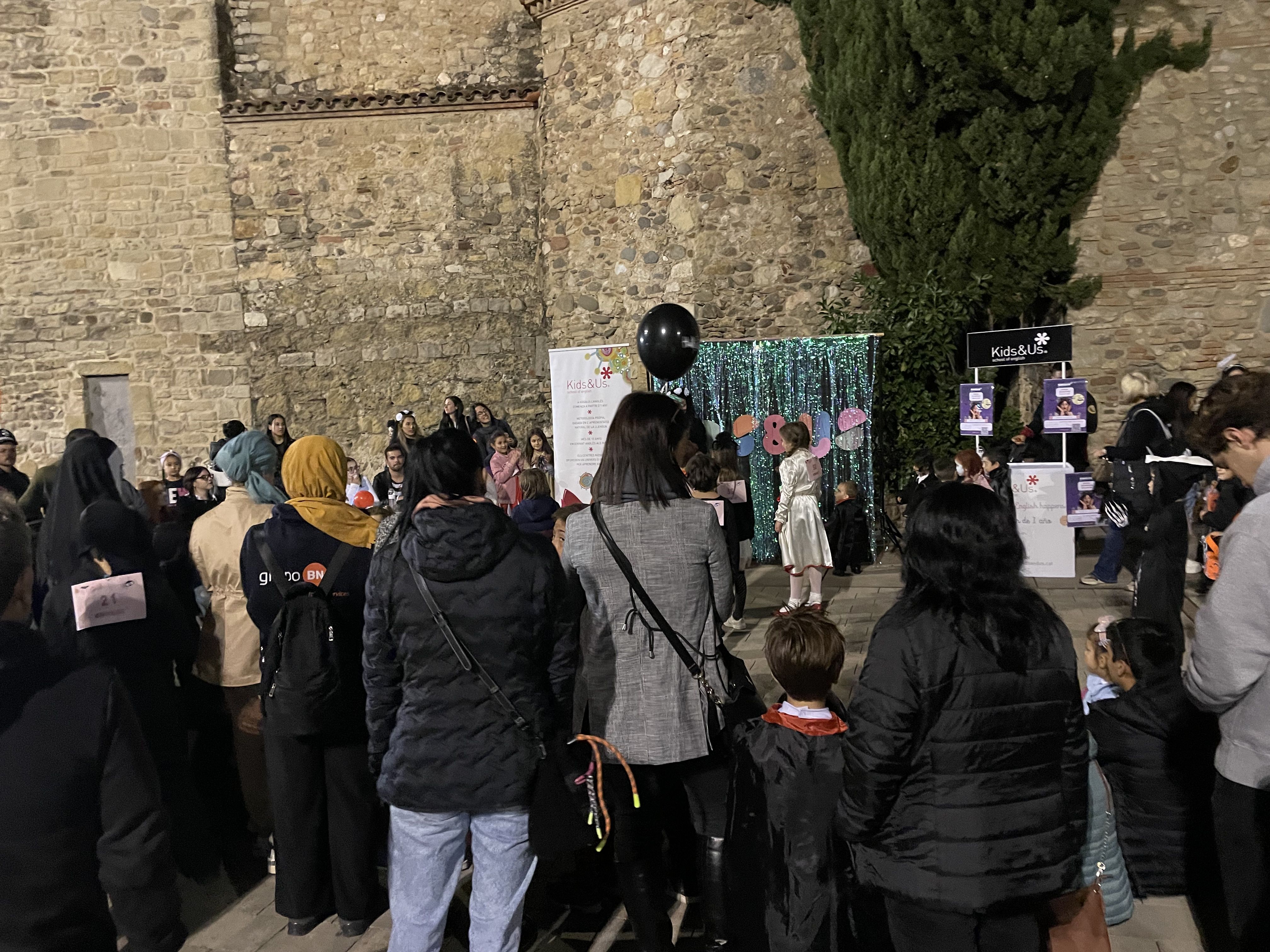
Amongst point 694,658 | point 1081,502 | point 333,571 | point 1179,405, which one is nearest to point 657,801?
point 694,658

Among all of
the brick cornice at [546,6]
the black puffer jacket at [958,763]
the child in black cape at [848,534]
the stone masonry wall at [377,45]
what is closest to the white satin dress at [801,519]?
the child in black cape at [848,534]

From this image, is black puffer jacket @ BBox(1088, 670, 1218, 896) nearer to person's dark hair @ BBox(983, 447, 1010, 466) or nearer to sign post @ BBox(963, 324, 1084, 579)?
sign post @ BBox(963, 324, 1084, 579)

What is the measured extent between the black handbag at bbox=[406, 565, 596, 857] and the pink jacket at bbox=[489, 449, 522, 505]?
259 inches

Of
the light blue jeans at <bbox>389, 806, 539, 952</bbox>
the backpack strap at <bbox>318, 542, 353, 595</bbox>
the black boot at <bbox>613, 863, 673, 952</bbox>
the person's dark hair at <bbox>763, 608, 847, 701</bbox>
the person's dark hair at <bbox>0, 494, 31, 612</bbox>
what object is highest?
the person's dark hair at <bbox>0, 494, 31, 612</bbox>

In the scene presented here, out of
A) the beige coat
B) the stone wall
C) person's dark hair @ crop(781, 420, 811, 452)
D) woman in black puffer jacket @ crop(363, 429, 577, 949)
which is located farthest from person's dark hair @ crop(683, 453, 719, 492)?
the stone wall

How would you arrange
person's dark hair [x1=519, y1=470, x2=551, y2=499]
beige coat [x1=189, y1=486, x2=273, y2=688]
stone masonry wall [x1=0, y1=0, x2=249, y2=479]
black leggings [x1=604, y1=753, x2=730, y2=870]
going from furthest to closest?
1. stone masonry wall [x1=0, y1=0, x2=249, y2=479]
2. person's dark hair [x1=519, y1=470, x2=551, y2=499]
3. beige coat [x1=189, y1=486, x2=273, y2=688]
4. black leggings [x1=604, y1=753, x2=730, y2=870]

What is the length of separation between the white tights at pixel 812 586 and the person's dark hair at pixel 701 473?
6.10ft

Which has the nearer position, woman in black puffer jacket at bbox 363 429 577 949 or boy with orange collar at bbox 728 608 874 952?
boy with orange collar at bbox 728 608 874 952

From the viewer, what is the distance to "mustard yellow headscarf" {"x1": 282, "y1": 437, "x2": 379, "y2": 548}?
3428 millimetres

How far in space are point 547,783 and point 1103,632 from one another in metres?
2.29

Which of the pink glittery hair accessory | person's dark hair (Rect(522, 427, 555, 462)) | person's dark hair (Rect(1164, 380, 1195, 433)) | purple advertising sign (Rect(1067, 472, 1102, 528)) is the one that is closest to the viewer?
the pink glittery hair accessory

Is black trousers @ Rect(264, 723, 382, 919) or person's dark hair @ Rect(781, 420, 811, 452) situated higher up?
→ person's dark hair @ Rect(781, 420, 811, 452)

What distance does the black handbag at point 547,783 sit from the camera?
2729mm

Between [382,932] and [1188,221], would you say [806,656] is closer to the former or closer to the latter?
[382,932]
